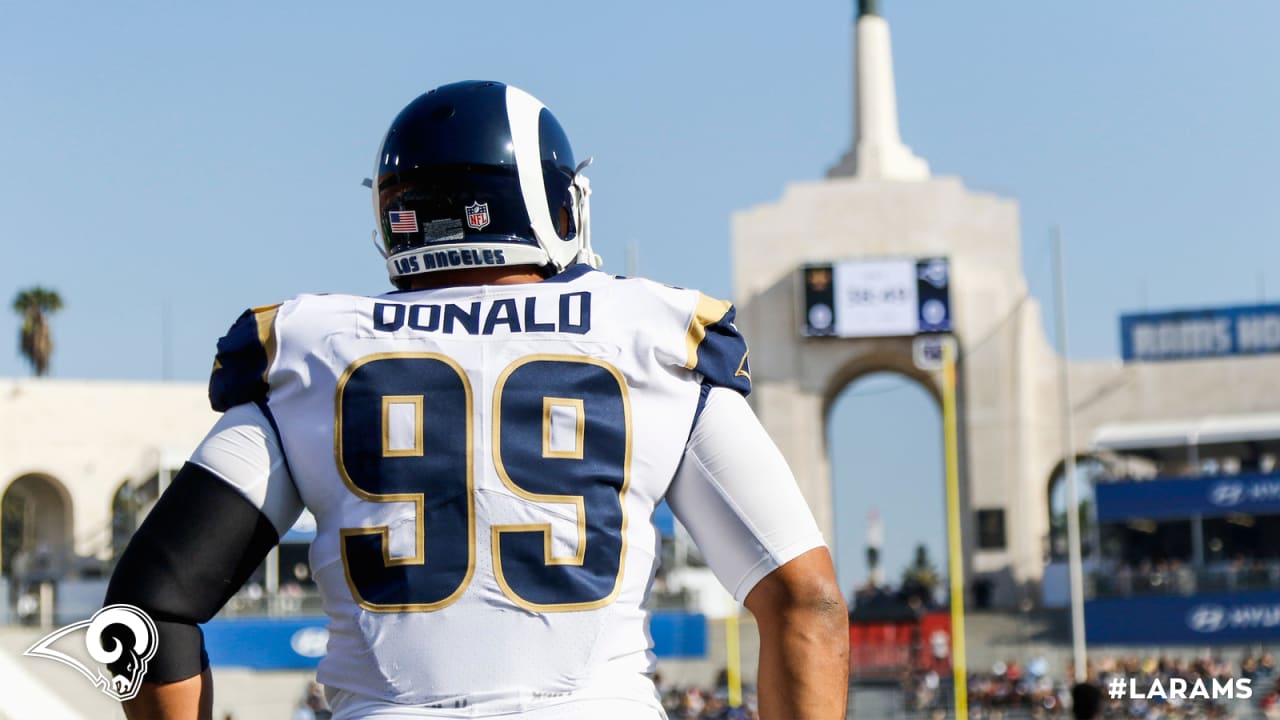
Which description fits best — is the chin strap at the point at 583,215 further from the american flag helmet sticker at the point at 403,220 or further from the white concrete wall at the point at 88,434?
the white concrete wall at the point at 88,434

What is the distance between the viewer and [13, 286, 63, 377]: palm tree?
5419 centimetres

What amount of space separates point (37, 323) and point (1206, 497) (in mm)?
34956

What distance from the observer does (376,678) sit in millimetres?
2021

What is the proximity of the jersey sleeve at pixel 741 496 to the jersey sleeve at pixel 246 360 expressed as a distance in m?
0.51

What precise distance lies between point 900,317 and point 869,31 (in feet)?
26.6

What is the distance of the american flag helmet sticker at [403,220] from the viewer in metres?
2.28

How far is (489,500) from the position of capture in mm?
2018

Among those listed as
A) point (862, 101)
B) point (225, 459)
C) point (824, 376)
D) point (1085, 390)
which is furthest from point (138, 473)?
point (225, 459)

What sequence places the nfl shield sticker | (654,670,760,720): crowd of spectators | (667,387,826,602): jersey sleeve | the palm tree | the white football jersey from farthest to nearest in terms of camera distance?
1. the palm tree
2. (654,670,760,720): crowd of spectators
3. the nfl shield sticker
4. (667,387,826,602): jersey sleeve
5. the white football jersey

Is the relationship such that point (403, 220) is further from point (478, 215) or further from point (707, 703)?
point (707, 703)

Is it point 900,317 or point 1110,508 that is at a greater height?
point 900,317

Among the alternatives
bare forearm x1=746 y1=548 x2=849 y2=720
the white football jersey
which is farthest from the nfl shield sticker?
bare forearm x1=746 y1=548 x2=849 y2=720

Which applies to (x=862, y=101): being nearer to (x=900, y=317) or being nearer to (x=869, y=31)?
(x=869, y=31)

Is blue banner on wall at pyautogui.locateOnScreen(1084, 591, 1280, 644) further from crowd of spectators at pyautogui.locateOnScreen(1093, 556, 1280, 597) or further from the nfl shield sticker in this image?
the nfl shield sticker
